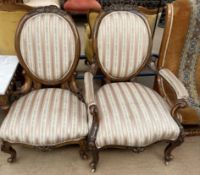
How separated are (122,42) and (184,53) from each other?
1.63ft

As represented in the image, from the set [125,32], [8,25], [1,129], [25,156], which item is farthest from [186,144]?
[8,25]

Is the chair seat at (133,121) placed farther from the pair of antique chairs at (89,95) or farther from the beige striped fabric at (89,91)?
the beige striped fabric at (89,91)

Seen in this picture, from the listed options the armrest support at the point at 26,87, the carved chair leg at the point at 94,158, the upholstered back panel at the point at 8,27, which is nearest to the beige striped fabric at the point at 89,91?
the carved chair leg at the point at 94,158

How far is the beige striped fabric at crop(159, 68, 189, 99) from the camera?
1.45 metres

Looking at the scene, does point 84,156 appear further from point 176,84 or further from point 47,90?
point 176,84

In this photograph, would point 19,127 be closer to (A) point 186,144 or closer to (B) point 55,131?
(B) point 55,131

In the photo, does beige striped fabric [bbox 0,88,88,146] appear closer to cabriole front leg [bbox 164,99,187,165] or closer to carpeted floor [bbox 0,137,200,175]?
carpeted floor [bbox 0,137,200,175]

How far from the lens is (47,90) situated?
1.69 m

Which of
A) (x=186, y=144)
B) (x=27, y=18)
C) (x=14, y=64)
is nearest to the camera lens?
(x=27, y=18)

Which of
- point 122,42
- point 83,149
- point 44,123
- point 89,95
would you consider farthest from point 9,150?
point 122,42

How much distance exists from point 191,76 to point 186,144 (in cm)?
52

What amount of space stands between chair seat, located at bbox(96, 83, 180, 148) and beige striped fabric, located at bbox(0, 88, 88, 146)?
0.13 m

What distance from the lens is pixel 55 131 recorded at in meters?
1.42

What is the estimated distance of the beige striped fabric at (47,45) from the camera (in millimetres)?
1591
